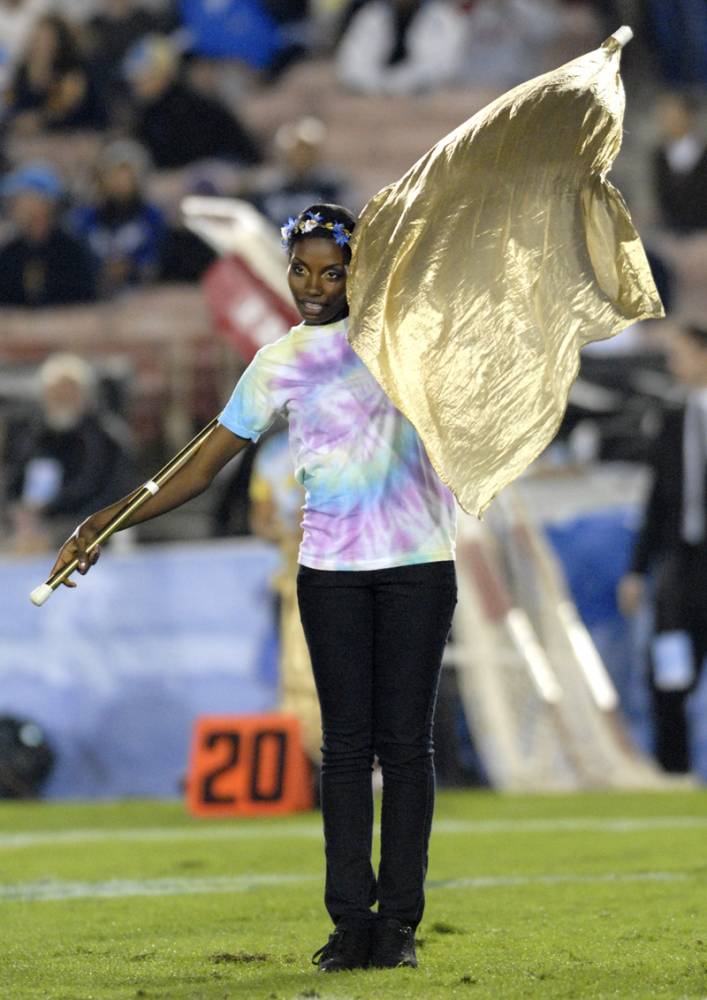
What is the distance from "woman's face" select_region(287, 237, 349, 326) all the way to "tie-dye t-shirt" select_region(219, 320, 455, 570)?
4 cm

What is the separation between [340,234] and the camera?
3988 mm

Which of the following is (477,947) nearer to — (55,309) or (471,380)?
(471,380)

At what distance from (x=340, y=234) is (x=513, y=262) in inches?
16.3

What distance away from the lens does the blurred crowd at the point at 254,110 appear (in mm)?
13703

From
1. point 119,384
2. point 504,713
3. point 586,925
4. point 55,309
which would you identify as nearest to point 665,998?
point 586,925

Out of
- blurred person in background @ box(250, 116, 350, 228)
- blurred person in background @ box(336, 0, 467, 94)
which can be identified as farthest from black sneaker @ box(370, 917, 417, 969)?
blurred person in background @ box(336, 0, 467, 94)

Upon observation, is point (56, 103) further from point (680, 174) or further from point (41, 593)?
point (41, 593)

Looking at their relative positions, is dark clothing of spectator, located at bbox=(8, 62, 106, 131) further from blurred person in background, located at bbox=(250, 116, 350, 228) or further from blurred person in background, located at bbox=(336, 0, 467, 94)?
blurred person in background, located at bbox=(250, 116, 350, 228)

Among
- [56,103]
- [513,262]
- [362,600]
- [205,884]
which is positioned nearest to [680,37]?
[56,103]

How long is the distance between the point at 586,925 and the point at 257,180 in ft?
33.4

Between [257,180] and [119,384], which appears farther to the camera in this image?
[257,180]

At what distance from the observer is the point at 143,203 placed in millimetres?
14047

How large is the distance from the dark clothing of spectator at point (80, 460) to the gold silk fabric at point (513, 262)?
735cm

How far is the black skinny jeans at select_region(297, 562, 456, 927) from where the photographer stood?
3943 mm
